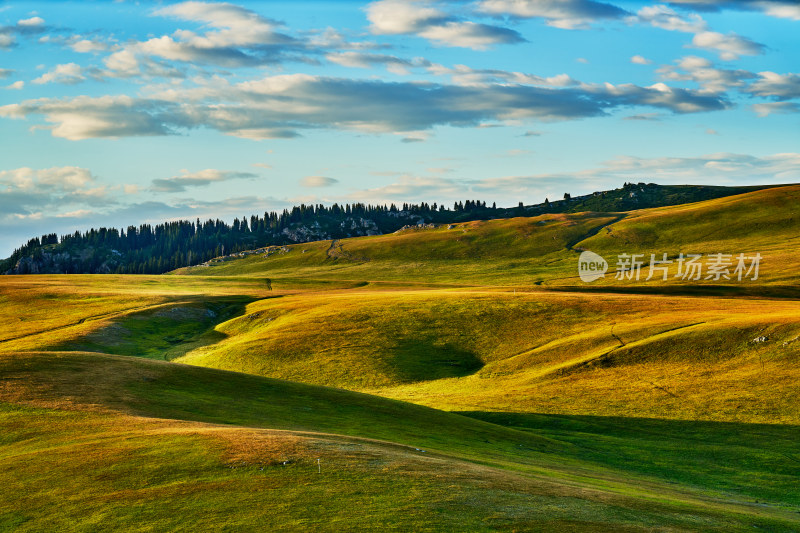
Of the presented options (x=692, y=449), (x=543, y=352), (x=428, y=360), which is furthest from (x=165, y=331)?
(x=692, y=449)

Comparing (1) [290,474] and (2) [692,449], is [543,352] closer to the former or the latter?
(2) [692,449]

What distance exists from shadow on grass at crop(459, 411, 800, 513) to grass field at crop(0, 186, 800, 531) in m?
0.29

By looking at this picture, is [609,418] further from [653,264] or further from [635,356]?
Result: [653,264]

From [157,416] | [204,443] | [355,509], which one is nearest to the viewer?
[355,509]

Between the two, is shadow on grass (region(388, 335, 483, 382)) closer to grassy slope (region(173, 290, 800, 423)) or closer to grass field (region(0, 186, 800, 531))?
grassy slope (region(173, 290, 800, 423))

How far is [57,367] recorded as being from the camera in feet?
178

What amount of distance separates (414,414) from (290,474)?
2848 centimetres

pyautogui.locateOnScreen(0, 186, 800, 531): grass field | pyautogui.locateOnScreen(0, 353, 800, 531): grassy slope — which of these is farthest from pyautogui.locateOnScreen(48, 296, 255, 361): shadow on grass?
pyautogui.locateOnScreen(0, 353, 800, 531): grassy slope

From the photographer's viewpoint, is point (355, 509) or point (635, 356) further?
point (635, 356)

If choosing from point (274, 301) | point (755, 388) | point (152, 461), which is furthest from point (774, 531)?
point (274, 301)

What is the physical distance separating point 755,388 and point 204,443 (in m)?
60.3

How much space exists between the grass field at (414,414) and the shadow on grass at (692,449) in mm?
290

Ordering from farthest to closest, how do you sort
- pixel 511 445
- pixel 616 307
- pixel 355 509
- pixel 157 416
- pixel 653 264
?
pixel 653 264 → pixel 616 307 → pixel 511 445 → pixel 157 416 → pixel 355 509

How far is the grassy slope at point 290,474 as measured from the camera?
25.8 metres
